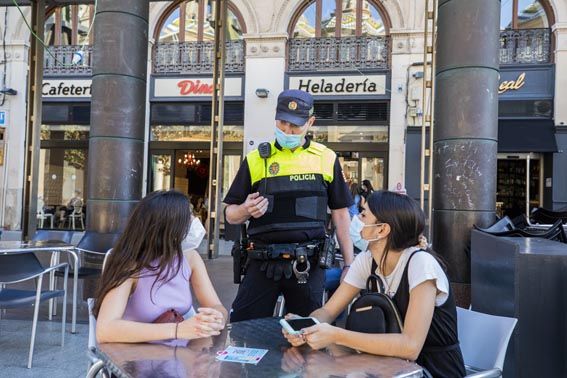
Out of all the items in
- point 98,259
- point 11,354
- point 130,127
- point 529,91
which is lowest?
point 11,354

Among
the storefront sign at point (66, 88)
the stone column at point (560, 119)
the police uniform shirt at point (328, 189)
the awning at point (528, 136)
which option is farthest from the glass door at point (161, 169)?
the police uniform shirt at point (328, 189)

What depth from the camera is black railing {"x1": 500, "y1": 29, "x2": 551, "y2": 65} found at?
12.6 m

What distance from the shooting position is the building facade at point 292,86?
496 inches

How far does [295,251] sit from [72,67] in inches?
559

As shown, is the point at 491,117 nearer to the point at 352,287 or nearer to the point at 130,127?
the point at 352,287

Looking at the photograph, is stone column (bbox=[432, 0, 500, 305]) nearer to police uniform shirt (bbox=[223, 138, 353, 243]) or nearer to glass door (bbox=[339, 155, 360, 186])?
police uniform shirt (bbox=[223, 138, 353, 243])

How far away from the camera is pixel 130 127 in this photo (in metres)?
5.57

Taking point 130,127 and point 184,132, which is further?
point 184,132

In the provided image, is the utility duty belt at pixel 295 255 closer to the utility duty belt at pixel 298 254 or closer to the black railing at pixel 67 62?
the utility duty belt at pixel 298 254

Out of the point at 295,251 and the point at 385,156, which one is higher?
the point at 385,156

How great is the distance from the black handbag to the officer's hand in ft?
2.97

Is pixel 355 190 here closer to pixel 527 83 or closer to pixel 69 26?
pixel 527 83

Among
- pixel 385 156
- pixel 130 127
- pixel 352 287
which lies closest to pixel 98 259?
pixel 130 127

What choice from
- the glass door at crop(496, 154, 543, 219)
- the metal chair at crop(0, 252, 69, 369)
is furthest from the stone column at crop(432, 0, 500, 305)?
the glass door at crop(496, 154, 543, 219)
